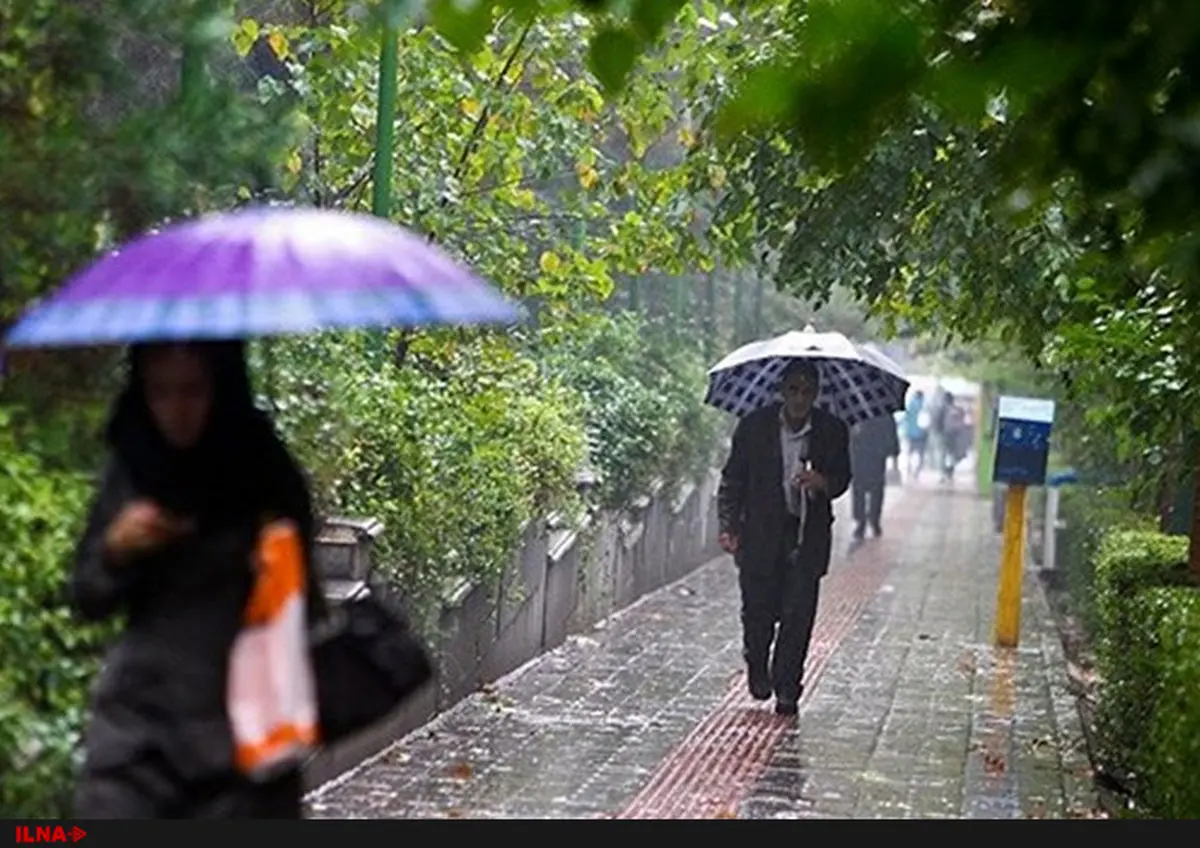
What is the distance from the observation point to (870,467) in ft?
86.3

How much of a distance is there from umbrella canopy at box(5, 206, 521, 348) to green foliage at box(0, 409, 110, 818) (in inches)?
41.4

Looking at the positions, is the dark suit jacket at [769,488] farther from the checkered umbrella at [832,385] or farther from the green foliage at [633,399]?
the green foliage at [633,399]

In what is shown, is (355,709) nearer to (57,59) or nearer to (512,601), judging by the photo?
(57,59)

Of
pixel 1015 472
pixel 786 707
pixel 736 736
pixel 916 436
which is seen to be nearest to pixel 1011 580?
pixel 1015 472

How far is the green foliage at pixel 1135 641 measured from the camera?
9.42 m

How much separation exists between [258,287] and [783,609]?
7464 millimetres

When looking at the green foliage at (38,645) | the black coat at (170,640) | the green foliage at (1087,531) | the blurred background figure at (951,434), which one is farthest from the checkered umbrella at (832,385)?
the blurred background figure at (951,434)

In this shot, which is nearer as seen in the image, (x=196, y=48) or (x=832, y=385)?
(x=196, y=48)

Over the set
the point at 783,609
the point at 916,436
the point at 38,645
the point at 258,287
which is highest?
the point at 258,287

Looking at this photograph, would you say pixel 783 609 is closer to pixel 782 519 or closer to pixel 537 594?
pixel 782 519

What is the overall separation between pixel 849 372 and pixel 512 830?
585 centimetres

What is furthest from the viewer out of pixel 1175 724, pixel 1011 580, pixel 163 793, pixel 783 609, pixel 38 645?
pixel 1011 580

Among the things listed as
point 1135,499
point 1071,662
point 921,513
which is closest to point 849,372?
point 1135,499

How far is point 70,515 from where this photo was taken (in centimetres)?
639
